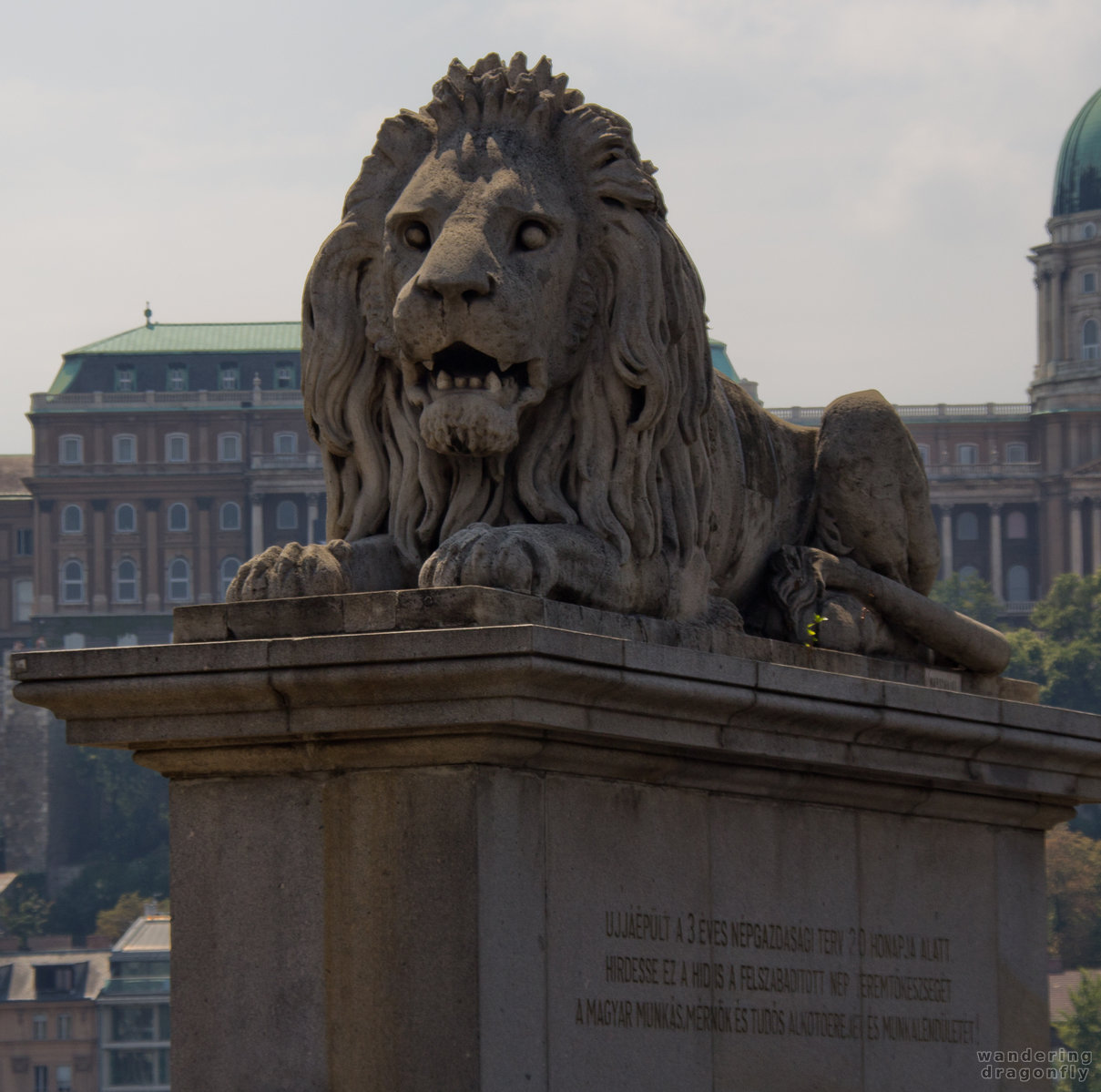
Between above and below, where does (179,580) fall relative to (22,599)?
below

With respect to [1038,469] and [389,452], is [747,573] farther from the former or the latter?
[1038,469]

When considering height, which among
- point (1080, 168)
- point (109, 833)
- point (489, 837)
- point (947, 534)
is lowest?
point (489, 837)

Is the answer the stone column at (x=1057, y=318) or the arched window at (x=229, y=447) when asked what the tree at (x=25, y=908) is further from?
the stone column at (x=1057, y=318)

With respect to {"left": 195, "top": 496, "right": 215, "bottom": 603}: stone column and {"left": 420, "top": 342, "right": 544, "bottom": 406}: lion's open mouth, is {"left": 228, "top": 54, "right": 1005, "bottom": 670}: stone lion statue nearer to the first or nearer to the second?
{"left": 420, "top": 342, "right": 544, "bottom": 406}: lion's open mouth

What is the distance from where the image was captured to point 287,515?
121 m

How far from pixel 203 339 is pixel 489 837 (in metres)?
122

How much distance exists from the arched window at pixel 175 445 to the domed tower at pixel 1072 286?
1515 inches

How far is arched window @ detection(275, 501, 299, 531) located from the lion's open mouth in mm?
114003

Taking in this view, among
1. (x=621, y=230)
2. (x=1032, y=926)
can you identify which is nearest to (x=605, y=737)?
(x=621, y=230)

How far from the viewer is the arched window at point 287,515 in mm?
120625

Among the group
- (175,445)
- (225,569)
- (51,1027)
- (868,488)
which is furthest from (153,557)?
(868,488)

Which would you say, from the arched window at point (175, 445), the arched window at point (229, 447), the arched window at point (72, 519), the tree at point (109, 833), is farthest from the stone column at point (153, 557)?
the tree at point (109, 833)

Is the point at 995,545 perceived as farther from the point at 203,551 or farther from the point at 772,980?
the point at 772,980

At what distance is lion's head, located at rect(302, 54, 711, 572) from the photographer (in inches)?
262
